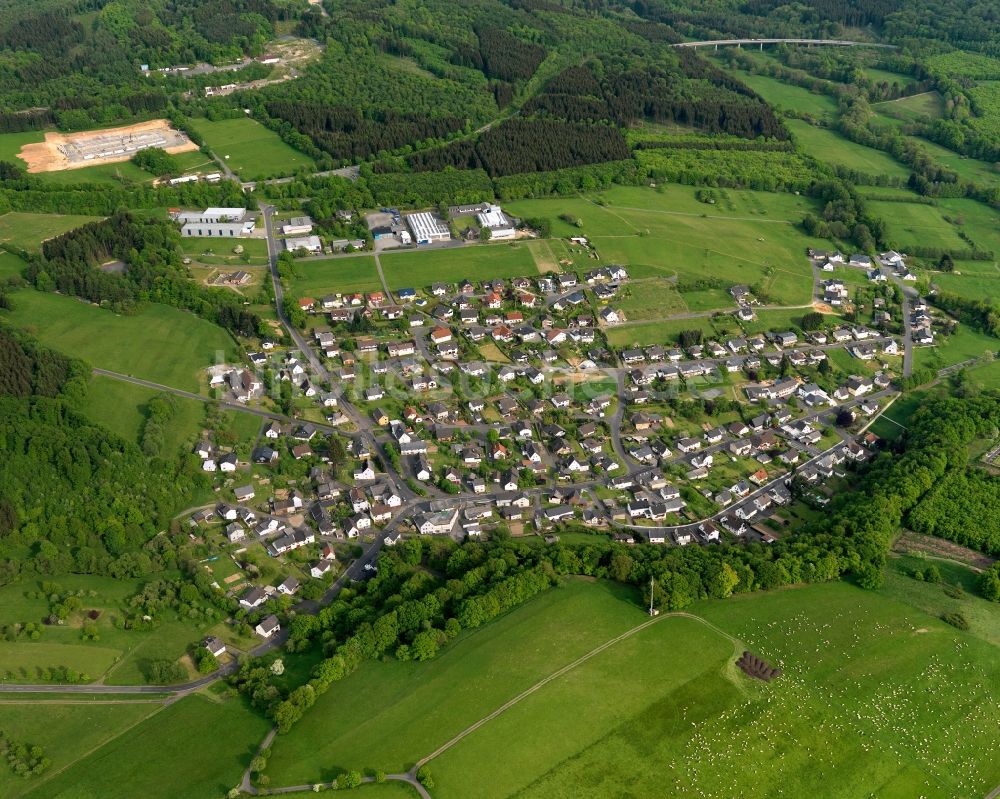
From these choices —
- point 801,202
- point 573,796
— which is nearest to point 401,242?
point 801,202

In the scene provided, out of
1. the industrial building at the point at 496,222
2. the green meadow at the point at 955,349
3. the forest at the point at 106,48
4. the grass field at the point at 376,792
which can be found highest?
the forest at the point at 106,48

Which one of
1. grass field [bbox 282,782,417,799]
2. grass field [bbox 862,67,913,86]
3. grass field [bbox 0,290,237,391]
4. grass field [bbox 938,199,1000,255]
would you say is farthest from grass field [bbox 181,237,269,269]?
grass field [bbox 862,67,913,86]

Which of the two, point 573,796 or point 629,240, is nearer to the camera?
point 573,796

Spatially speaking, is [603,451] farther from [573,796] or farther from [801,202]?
[801,202]

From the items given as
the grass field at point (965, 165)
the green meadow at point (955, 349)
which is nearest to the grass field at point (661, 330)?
the green meadow at point (955, 349)

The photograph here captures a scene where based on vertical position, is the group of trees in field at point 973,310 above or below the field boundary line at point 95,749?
above

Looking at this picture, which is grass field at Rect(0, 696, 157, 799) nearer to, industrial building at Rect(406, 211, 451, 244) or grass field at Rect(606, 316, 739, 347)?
grass field at Rect(606, 316, 739, 347)

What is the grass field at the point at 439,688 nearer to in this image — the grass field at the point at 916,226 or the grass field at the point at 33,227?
the grass field at the point at 33,227
